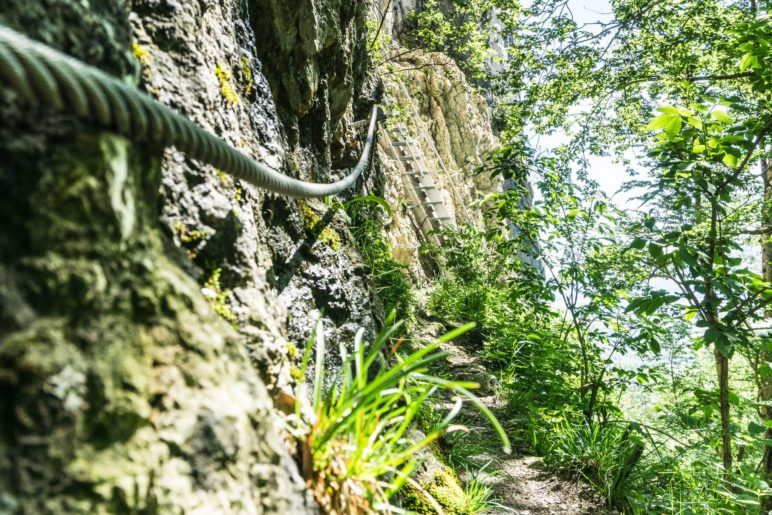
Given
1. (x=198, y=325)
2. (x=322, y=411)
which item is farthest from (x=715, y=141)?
(x=198, y=325)

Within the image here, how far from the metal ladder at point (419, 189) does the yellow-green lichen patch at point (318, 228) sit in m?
6.25

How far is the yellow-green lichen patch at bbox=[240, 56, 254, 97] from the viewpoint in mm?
2018

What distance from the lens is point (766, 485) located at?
2566mm

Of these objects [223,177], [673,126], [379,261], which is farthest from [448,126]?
[223,177]

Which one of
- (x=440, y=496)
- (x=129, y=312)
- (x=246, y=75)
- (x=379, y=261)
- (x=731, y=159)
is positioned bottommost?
(x=440, y=496)

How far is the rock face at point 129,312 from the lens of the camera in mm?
564

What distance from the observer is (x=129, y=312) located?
2.38 feet

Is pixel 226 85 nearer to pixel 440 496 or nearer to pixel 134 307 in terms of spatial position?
pixel 134 307

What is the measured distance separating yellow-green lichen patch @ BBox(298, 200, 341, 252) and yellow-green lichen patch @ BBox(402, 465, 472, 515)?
1.28 metres

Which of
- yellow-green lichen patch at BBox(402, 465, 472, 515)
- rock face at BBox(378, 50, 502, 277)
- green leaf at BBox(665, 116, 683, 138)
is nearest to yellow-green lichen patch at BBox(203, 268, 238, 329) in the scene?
yellow-green lichen patch at BBox(402, 465, 472, 515)

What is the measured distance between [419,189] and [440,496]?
7298mm

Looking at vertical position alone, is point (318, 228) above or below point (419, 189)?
below

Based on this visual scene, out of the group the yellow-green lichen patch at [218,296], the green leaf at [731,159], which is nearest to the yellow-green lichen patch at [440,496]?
the yellow-green lichen patch at [218,296]

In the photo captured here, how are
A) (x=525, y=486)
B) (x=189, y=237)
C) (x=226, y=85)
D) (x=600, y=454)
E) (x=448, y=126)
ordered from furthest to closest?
(x=448, y=126) < (x=600, y=454) < (x=525, y=486) < (x=226, y=85) < (x=189, y=237)
